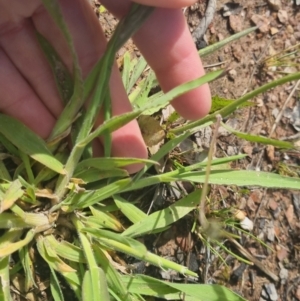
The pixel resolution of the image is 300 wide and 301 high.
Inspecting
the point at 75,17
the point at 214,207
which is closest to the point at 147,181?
the point at 214,207

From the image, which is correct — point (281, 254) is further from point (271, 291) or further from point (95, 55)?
point (95, 55)

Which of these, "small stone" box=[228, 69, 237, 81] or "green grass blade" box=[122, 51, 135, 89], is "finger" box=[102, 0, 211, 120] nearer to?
"green grass blade" box=[122, 51, 135, 89]

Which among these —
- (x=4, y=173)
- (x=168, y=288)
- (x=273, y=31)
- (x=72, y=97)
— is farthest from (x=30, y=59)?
(x=273, y=31)

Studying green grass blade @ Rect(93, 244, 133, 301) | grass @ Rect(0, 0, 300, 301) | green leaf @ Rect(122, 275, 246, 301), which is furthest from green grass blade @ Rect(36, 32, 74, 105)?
green leaf @ Rect(122, 275, 246, 301)

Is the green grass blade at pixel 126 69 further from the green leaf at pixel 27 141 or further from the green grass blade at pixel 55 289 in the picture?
the green grass blade at pixel 55 289

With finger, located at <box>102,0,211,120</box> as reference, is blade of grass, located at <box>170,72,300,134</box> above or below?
below

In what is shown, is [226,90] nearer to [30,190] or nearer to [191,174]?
[191,174]
